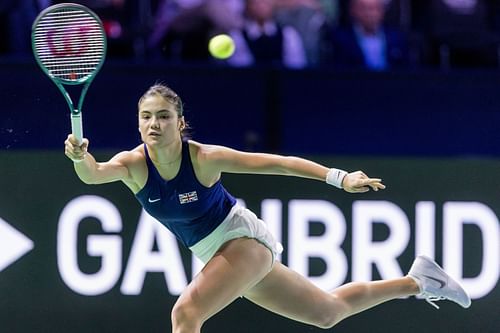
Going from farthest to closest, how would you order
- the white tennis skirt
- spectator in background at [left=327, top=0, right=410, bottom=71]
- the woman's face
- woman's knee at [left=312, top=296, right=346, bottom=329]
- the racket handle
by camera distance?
spectator in background at [left=327, top=0, right=410, bottom=71], woman's knee at [left=312, top=296, right=346, bottom=329], the white tennis skirt, the woman's face, the racket handle

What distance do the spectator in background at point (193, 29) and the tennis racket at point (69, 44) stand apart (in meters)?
2.67

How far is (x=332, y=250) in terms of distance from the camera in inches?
276

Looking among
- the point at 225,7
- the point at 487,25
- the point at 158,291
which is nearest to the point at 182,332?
the point at 158,291

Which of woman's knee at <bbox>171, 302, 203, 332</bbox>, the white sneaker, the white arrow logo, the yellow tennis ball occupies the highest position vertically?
the yellow tennis ball

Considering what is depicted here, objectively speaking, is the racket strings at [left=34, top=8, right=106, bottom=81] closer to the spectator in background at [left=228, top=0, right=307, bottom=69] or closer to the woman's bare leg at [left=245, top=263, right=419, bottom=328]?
the woman's bare leg at [left=245, top=263, right=419, bottom=328]

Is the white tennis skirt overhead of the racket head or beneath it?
beneath

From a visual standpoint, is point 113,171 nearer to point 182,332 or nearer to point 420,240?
point 182,332

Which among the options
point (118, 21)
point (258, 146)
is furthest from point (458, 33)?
point (118, 21)

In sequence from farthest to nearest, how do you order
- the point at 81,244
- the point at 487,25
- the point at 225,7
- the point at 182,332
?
1. the point at 487,25
2. the point at 225,7
3. the point at 81,244
4. the point at 182,332

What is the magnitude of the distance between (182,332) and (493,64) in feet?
15.5

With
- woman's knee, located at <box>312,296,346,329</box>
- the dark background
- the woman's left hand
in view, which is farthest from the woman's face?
the dark background

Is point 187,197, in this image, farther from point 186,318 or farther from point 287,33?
point 287,33

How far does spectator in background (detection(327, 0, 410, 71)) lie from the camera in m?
8.61

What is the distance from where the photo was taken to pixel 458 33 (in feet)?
30.1
